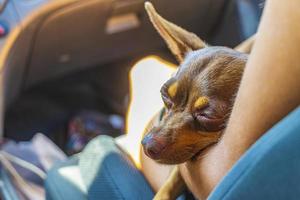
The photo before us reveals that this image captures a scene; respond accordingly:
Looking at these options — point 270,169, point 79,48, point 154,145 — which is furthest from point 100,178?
point 79,48

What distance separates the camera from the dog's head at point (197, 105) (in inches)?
31.5

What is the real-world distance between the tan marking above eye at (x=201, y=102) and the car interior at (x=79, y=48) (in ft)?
2.01

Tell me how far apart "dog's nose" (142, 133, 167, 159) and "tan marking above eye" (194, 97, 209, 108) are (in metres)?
0.06

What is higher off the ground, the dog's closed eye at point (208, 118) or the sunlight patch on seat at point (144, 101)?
the dog's closed eye at point (208, 118)

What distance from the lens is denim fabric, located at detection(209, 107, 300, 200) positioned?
0.68 m

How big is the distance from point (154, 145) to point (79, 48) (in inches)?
35.0

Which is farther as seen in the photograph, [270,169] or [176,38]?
[176,38]

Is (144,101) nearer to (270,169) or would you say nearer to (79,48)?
(79,48)

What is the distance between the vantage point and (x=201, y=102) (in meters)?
0.81

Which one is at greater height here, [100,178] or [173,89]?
[173,89]

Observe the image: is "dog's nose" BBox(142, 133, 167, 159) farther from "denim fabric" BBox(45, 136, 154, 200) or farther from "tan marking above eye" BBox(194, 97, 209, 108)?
"denim fabric" BBox(45, 136, 154, 200)

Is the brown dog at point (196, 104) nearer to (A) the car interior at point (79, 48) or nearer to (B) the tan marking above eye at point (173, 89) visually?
(B) the tan marking above eye at point (173, 89)

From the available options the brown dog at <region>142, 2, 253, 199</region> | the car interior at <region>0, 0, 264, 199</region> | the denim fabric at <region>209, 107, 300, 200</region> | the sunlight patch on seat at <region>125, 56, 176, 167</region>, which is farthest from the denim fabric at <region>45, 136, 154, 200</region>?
the car interior at <region>0, 0, 264, 199</region>

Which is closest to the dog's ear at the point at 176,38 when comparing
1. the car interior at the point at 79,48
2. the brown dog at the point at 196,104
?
the brown dog at the point at 196,104
